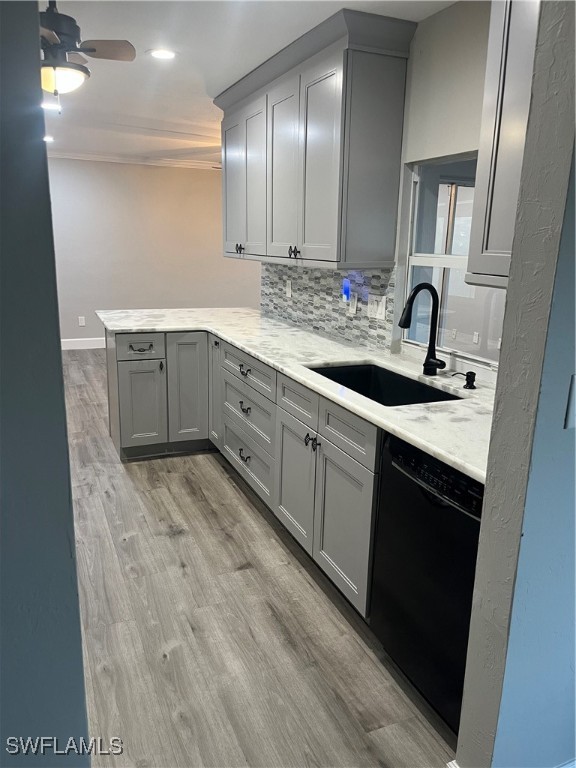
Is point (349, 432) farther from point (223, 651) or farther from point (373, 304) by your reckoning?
point (373, 304)

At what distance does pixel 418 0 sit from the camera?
2.46m

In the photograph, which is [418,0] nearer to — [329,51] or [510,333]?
[329,51]

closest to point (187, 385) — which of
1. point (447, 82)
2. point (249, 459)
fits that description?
point (249, 459)

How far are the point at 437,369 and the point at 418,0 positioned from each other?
158cm

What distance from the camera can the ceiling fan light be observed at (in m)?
2.54

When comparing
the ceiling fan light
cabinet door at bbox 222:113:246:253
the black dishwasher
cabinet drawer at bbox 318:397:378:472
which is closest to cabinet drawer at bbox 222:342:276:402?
cabinet drawer at bbox 318:397:378:472

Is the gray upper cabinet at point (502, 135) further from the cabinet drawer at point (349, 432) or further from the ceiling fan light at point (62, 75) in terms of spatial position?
the ceiling fan light at point (62, 75)

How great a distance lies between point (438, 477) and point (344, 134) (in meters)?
1.84

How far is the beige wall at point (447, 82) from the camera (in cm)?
241

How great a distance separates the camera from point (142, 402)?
3938 millimetres

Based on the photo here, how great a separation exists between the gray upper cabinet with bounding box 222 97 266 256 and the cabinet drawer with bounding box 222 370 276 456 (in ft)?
3.02

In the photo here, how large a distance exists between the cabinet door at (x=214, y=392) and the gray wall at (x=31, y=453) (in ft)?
9.76

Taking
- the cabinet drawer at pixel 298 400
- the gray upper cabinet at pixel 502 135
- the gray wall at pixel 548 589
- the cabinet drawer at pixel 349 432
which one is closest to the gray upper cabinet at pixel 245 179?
the cabinet drawer at pixel 298 400

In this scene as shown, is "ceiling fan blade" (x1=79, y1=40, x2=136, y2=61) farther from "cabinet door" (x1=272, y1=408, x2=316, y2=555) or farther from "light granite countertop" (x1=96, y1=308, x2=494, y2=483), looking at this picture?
"cabinet door" (x1=272, y1=408, x2=316, y2=555)
